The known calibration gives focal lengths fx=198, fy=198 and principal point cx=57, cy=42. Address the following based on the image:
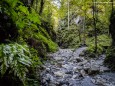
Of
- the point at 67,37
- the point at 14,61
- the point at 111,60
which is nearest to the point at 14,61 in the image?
the point at 14,61

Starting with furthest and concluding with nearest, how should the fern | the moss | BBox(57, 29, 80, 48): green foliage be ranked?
BBox(57, 29, 80, 48): green foliage → the moss → the fern

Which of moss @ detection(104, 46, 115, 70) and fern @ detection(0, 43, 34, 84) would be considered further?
moss @ detection(104, 46, 115, 70)

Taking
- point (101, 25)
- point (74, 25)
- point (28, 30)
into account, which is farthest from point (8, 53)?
point (74, 25)

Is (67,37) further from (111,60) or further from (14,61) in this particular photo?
(14,61)

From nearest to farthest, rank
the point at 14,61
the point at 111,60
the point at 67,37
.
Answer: the point at 14,61, the point at 111,60, the point at 67,37

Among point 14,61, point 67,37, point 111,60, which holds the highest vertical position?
point 14,61

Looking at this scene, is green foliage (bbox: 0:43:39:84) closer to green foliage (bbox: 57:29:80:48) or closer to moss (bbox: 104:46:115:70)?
moss (bbox: 104:46:115:70)

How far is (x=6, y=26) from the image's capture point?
14.1 ft

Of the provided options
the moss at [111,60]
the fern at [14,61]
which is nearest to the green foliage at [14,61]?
the fern at [14,61]

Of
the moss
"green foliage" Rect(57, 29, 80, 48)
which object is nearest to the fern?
the moss

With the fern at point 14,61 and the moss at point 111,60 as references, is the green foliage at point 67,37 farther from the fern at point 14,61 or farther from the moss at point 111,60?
the fern at point 14,61

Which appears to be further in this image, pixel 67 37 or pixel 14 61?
pixel 67 37

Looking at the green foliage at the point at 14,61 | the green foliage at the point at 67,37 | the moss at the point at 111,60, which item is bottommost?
the green foliage at the point at 67,37

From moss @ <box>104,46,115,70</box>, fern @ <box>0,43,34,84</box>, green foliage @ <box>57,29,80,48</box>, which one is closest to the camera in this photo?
fern @ <box>0,43,34,84</box>
